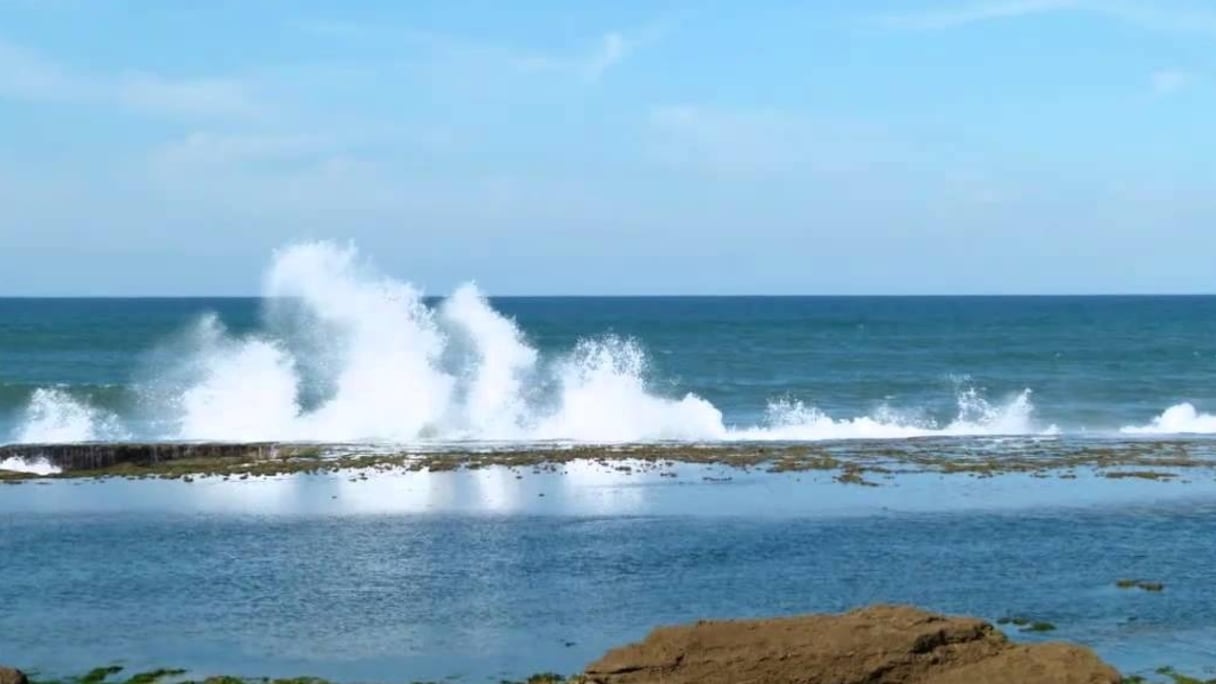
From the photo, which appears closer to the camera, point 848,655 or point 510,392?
point 848,655

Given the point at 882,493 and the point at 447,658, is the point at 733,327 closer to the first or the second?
the point at 882,493

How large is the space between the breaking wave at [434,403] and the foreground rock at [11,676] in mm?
32958

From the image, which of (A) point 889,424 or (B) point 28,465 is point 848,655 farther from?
(A) point 889,424

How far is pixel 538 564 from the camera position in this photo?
85.0ft

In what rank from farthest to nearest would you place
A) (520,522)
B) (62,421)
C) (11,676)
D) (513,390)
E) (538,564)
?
(513,390) → (62,421) → (520,522) → (538,564) → (11,676)

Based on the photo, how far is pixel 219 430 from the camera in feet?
183

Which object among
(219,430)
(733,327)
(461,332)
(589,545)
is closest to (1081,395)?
(461,332)

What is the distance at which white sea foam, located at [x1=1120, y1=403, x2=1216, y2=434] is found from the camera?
184 feet

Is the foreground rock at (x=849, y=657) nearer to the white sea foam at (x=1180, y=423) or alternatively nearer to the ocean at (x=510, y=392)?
the ocean at (x=510, y=392)

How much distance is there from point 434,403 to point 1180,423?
26818mm

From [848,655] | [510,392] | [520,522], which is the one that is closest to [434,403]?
[510,392]

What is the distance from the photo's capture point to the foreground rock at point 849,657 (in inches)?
619

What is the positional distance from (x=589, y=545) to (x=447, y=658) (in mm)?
8330

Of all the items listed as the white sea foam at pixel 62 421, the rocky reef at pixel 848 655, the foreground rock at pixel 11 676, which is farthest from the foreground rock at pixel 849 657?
the white sea foam at pixel 62 421
